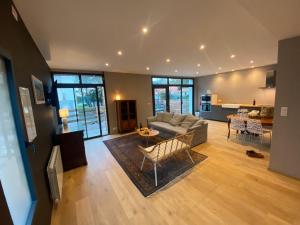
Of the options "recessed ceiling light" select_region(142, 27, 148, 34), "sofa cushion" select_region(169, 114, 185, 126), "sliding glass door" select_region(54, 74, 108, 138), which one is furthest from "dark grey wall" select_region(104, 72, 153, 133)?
"recessed ceiling light" select_region(142, 27, 148, 34)

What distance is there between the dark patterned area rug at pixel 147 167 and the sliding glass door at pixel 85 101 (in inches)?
68.2

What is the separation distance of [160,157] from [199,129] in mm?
2101

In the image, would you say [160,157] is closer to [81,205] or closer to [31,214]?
[81,205]

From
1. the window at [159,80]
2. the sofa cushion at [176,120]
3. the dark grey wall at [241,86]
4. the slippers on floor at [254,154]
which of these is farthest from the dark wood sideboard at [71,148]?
the dark grey wall at [241,86]

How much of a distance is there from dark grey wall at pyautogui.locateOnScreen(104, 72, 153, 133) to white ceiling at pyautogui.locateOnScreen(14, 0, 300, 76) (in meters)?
2.60

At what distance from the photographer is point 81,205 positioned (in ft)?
7.01

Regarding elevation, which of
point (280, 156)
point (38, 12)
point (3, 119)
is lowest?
point (280, 156)

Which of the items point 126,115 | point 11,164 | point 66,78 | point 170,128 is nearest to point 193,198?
point 11,164

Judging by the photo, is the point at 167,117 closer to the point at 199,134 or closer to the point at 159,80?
the point at 199,134

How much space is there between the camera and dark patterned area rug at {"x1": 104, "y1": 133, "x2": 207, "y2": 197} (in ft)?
8.30

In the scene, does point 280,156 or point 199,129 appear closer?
point 280,156

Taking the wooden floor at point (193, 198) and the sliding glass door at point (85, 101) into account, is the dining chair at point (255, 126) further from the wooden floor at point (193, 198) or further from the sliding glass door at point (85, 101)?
the sliding glass door at point (85, 101)

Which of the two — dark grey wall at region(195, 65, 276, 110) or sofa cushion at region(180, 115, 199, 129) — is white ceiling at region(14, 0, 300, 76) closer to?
sofa cushion at region(180, 115, 199, 129)

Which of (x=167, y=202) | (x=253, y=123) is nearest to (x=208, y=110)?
(x=253, y=123)
